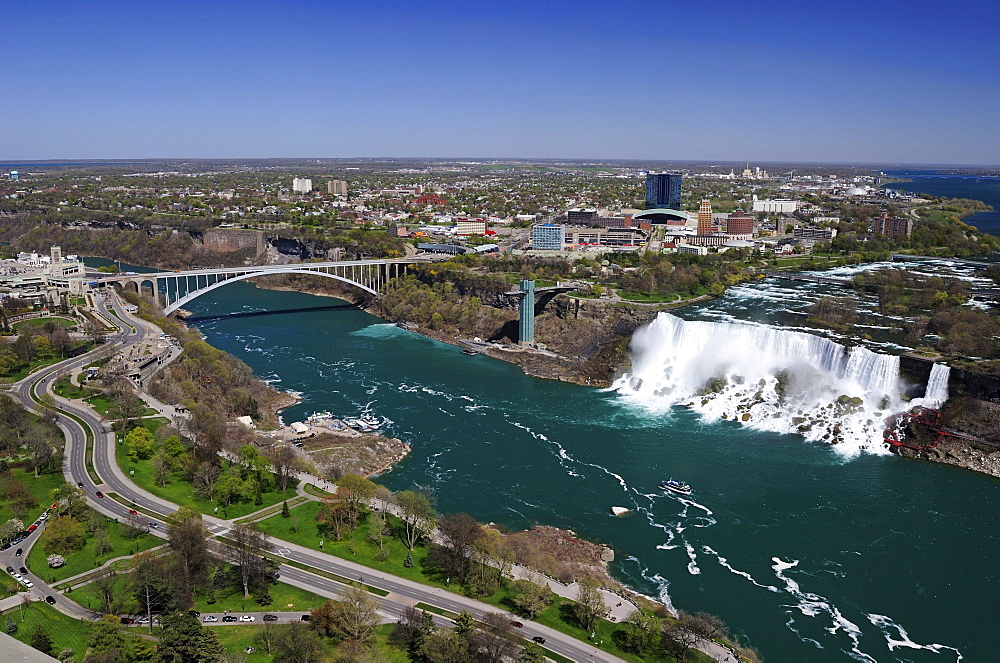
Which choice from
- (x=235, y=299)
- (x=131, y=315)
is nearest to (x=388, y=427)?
(x=131, y=315)

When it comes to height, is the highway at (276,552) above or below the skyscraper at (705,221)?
below

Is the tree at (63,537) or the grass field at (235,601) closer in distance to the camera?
the grass field at (235,601)

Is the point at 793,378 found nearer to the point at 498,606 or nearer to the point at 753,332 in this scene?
the point at 753,332

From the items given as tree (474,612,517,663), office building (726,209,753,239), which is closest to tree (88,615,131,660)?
tree (474,612,517,663)

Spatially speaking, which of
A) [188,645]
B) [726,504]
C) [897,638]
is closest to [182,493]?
[188,645]

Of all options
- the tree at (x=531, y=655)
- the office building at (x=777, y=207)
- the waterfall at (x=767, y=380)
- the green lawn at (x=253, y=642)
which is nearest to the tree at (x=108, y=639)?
the green lawn at (x=253, y=642)

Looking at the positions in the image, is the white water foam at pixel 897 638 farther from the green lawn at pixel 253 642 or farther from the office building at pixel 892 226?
the office building at pixel 892 226
